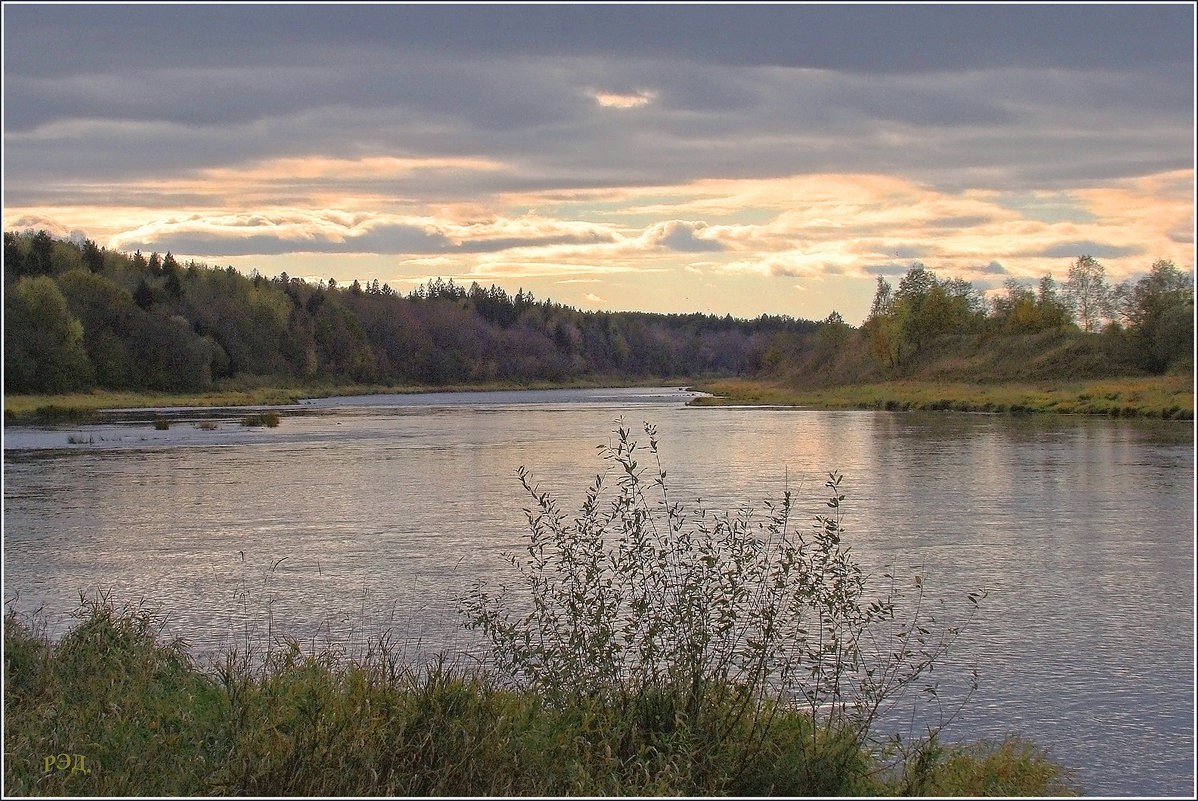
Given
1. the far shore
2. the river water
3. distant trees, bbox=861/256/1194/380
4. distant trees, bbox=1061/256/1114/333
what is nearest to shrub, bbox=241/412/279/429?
the far shore

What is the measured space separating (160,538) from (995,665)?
1405 cm

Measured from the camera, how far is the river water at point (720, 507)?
11.5 m

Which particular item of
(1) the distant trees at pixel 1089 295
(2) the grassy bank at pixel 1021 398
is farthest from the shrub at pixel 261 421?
(1) the distant trees at pixel 1089 295

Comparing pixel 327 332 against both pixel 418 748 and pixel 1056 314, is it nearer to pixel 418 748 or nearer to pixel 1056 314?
pixel 1056 314

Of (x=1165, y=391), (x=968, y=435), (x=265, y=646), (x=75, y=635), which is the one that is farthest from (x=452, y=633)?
(x=1165, y=391)

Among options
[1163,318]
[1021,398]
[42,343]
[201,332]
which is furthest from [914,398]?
[201,332]

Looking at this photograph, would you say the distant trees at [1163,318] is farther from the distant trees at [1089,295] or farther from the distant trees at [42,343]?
the distant trees at [42,343]

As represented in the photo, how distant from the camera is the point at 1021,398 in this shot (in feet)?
235

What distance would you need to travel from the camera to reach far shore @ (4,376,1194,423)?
62.2 metres

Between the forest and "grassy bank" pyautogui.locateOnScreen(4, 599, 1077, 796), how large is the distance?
5971 centimetres

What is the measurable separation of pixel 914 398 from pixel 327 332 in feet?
314

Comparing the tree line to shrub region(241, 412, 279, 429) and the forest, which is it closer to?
the forest

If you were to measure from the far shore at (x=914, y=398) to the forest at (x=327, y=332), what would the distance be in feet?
8.10

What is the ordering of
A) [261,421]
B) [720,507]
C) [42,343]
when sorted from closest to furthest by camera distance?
[720,507]
[261,421]
[42,343]
